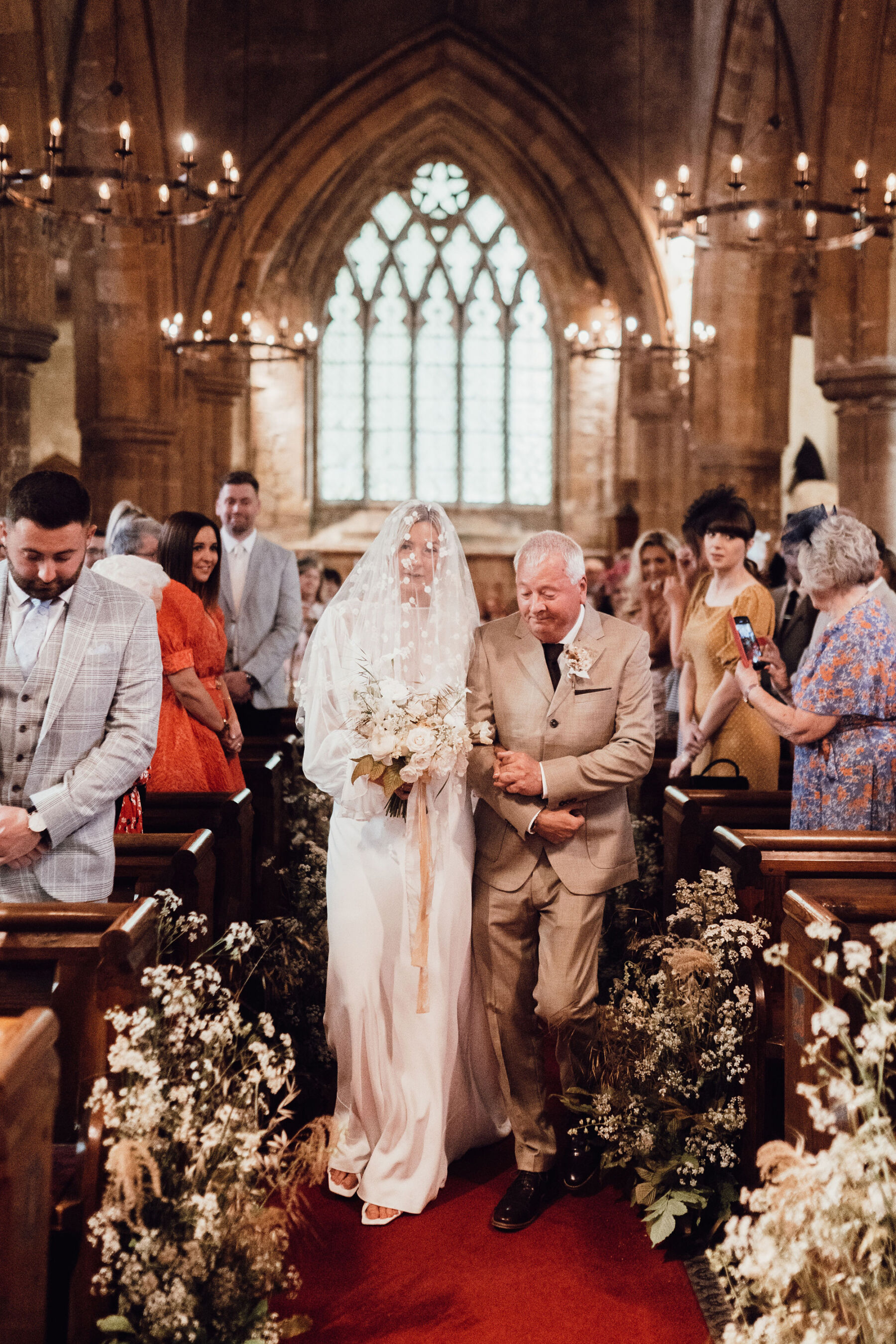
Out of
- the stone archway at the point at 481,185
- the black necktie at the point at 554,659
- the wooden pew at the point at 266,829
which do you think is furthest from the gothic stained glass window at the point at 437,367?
the black necktie at the point at 554,659

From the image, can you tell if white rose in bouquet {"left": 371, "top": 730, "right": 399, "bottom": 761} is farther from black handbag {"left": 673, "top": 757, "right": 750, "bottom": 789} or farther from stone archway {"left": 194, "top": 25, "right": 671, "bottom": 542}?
stone archway {"left": 194, "top": 25, "right": 671, "bottom": 542}

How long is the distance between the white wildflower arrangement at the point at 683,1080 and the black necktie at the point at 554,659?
71 cm

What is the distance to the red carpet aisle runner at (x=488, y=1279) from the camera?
9.23 feet

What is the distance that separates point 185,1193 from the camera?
2.41 m

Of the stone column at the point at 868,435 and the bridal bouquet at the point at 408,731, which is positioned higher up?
the stone column at the point at 868,435

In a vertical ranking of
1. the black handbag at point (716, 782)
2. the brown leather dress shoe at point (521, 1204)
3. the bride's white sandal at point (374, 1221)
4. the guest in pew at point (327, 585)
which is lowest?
the bride's white sandal at point (374, 1221)

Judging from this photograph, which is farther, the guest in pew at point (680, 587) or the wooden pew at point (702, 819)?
the guest in pew at point (680, 587)

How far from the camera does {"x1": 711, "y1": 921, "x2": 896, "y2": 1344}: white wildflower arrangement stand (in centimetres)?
185

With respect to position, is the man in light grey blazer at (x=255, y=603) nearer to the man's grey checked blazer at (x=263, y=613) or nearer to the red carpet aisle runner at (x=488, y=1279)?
the man's grey checked blazer at (x=263, y=613)

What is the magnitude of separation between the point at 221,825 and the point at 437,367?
12.5 m

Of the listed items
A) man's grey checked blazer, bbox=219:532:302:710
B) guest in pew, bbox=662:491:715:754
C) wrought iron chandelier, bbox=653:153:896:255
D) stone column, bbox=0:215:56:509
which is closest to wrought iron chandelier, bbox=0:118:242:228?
stone column, bbox=0:215:56:509

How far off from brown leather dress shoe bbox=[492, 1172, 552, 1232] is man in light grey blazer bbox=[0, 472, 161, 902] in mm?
1284

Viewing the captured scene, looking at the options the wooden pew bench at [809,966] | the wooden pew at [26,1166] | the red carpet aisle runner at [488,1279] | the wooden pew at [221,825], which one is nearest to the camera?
the wooden pew at [26,1166]

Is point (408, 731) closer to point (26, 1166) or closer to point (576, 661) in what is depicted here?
point (576, 661)
